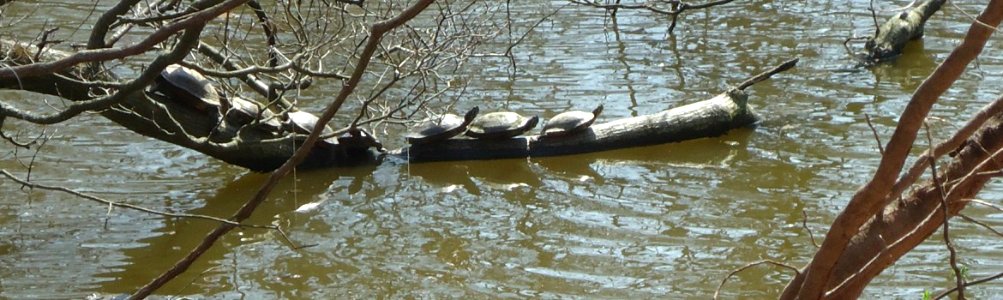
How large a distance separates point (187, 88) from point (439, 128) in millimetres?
1704

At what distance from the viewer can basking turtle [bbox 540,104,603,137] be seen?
8.67 metres

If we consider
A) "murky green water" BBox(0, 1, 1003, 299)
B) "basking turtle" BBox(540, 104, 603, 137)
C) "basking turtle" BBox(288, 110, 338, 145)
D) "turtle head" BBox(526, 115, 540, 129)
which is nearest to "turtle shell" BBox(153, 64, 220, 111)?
"basking turtle" BBox(288, 110, 338, 145)

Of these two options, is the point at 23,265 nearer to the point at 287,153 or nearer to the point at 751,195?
the point at 287,153

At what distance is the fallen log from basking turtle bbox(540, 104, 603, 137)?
0.21 feet

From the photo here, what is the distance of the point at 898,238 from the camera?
350 centimetres

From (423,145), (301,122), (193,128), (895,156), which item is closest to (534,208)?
(423,145)

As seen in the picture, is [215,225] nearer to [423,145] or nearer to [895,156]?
[423,145]

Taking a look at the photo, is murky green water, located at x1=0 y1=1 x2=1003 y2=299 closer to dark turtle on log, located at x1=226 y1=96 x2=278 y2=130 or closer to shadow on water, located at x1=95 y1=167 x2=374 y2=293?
shadow on water, located at x1=95 y1=167 x2=374 y2=293

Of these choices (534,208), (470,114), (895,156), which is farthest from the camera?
(470,114)

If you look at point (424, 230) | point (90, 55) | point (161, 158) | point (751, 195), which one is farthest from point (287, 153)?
point (90, 55)

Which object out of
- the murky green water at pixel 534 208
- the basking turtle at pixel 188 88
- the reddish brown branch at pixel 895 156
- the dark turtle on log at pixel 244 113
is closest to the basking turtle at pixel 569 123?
the murky green water at pixel 534 208

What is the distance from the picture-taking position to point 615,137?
8914mm

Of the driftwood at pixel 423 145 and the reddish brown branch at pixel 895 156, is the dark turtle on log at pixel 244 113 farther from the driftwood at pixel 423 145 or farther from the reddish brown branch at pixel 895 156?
the reddish brown branch at pixel 895 156

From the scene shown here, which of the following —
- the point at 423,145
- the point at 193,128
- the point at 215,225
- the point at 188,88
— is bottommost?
the point at 215,225
